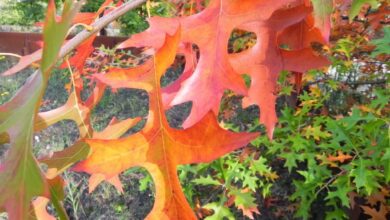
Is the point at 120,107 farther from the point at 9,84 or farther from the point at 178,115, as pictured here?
the point at 9,84

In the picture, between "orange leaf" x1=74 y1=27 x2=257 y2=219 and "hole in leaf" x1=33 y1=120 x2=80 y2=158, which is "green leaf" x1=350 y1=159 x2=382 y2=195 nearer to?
"orange leaf" x1=74 y1=27 x2=257 y2=219

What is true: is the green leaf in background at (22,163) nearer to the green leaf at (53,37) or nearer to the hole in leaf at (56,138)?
the green leaf at (53,37)

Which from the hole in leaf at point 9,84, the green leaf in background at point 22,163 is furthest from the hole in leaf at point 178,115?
the green leaf in background at point 22,163

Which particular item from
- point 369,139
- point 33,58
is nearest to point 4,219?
Answer: point 369,139

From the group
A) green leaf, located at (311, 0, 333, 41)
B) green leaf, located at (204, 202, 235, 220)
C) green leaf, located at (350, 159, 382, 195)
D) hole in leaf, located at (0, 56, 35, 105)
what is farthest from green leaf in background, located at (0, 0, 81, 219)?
hole in leaf, located at (0, 56, 35, 105)

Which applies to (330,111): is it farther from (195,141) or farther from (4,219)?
(195,141)
